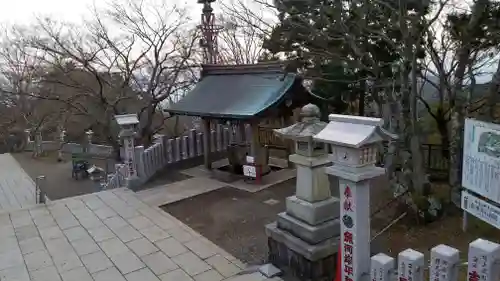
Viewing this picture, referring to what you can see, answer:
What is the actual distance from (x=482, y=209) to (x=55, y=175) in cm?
1344

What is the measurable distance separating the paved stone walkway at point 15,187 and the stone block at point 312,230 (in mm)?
6973

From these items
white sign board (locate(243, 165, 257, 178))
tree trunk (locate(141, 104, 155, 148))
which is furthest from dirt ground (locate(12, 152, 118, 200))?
white sign board (locate(243, 165, 257, 178))

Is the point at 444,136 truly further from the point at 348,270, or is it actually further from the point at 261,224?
the point at 348,270

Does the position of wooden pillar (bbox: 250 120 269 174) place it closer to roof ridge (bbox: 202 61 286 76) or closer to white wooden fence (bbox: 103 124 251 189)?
roof ridge (bbox: 202 61 286 76)

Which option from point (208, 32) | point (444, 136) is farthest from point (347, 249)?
point (208, 32)

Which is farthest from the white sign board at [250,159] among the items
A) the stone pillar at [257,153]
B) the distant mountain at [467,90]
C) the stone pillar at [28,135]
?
the stone pillar at [28,135]

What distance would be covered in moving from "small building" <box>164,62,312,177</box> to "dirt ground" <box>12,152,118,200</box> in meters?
3.91

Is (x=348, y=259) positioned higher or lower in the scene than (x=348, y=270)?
higher

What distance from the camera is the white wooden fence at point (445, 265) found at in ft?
9.82

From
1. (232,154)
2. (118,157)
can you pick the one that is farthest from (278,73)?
(118,157)

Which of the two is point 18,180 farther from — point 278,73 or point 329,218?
point 329,218

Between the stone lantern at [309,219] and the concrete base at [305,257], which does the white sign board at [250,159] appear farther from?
the concrete base at [305,257]

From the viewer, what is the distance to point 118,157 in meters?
15.5

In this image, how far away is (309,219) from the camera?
16.6 ft
